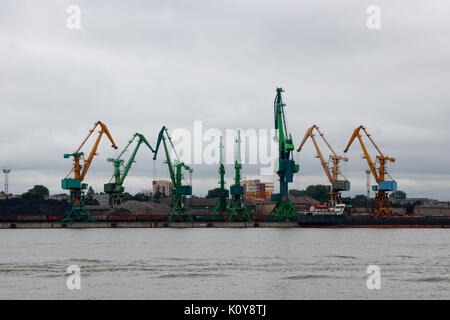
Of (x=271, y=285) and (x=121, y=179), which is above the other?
(x=121, y=179)

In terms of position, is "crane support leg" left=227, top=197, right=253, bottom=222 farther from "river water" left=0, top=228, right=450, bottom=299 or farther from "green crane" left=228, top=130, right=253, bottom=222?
"river water" left=0, top=228, right=450, bottom=299

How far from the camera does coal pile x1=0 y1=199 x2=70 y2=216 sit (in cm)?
14662

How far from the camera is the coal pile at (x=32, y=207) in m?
147

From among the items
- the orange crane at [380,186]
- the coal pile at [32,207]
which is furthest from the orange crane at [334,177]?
the coal pile at [32,207]

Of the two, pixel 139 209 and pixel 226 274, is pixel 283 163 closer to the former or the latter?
pixel 139 209

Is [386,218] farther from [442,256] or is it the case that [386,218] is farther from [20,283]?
[20,283]

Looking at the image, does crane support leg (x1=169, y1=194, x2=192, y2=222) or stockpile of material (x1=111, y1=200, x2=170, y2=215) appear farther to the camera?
stockpile of material (x1=111, y1=200, x2=170, y2=215)

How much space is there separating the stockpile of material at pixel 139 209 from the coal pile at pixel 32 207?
42.4 feet

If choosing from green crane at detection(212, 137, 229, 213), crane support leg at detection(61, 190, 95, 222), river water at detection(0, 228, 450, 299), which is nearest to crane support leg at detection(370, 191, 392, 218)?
green crane at detection(212, 137, 229, 213)

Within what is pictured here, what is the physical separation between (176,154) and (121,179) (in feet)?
44.2

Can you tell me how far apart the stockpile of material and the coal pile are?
12.9 metres

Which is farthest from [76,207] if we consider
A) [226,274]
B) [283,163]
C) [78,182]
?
[226,274]
